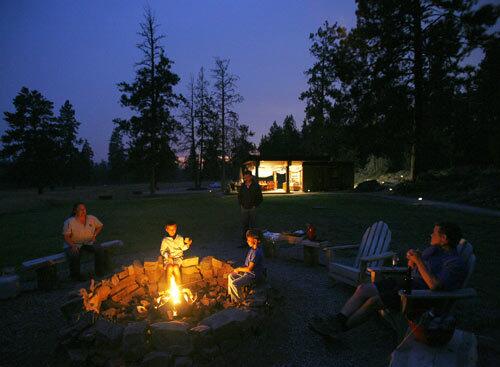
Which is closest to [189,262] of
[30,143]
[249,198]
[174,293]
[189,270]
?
[189,270]

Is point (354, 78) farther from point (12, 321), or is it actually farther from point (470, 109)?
point (12, 321)

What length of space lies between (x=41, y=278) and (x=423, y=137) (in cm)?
1930

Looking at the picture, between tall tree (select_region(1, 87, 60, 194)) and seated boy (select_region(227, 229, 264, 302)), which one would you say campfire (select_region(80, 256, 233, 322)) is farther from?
tall tree (select_region(1, 87, 60, 194))

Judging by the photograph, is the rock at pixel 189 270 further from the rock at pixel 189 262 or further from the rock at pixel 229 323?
the rock at pixel 229 323

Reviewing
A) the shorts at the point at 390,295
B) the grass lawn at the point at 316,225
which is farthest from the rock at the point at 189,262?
the grass lawn at the point at 316,225

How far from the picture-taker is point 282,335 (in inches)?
133

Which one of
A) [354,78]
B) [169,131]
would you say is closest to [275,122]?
[169,131]

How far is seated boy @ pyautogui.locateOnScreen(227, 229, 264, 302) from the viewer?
4.02 m

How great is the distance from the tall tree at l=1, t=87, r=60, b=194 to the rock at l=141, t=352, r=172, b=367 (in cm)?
3876

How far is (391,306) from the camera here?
306 centimetres

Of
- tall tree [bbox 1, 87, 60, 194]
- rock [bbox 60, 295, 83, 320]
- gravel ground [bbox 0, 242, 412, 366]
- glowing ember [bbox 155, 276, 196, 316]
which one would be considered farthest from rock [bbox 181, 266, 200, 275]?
tall tree [bbox 1, 87, 60, 194]

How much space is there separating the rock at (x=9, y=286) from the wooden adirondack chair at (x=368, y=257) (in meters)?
4.75

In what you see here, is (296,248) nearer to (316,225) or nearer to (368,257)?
(316,225)

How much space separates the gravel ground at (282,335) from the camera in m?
2.98
